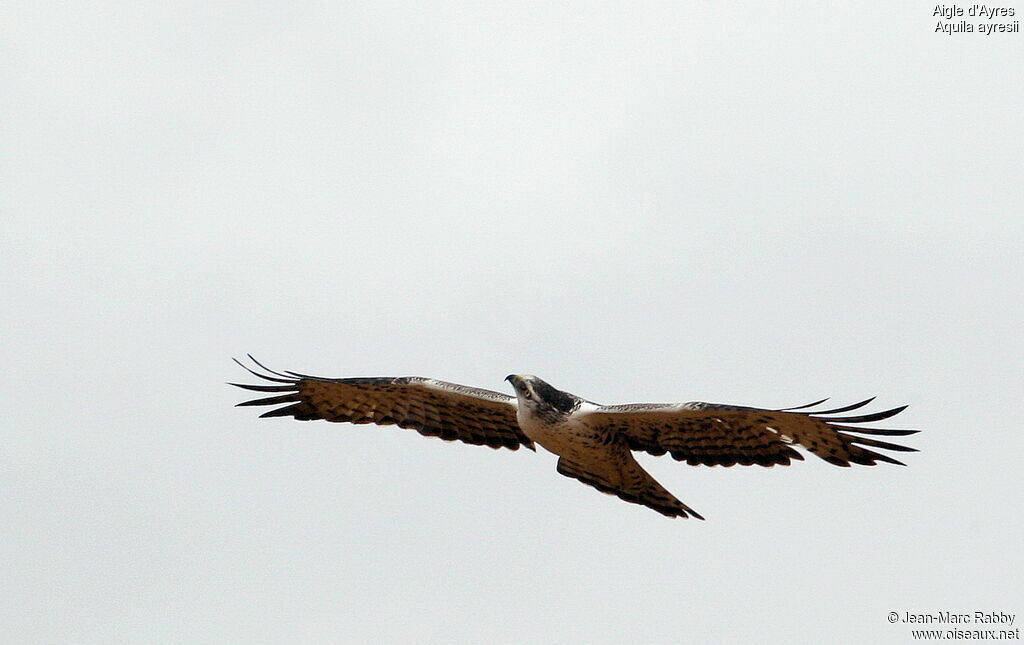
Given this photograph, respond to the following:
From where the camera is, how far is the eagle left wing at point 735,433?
55.0 feet

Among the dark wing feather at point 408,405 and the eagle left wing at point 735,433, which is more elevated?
the dark wing feather at point 408,405

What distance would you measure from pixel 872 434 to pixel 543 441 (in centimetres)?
337

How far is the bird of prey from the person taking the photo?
1692cm

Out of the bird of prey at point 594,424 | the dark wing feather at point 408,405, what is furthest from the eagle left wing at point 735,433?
the dark wing feather at point 408,405

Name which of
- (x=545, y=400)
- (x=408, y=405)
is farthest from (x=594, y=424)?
(x=408, y=405)

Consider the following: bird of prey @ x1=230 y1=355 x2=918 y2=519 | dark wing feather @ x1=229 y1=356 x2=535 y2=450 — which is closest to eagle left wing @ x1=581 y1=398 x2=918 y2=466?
bird of prey @ x1=230 y1=355 x2=918 y2=519

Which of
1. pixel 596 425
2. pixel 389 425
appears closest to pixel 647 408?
pixel 596 425

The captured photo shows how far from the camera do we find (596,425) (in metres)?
17.6

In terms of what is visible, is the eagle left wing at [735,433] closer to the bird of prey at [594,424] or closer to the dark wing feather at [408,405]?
the bird of prey at [594,424]

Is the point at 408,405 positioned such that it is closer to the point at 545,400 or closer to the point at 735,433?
the point at 545,400

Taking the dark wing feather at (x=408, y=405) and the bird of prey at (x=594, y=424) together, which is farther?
the dark wing feather at (x=408, y=405)

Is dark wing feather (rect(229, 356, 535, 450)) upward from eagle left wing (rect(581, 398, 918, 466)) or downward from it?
upward

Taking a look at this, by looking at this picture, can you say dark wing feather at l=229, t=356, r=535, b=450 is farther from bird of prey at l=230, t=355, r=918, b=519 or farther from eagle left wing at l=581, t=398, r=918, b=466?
eagle left wing at l=581, t=398, r=918, b=466

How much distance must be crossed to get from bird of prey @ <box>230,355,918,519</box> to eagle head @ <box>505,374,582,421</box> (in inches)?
0.4
